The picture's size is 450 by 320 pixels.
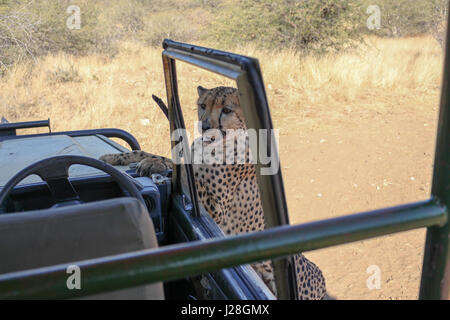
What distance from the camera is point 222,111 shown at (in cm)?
206

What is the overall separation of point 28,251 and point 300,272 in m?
1.20

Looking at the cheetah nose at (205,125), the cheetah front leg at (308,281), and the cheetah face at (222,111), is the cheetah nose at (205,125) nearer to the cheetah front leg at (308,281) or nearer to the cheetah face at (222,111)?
the cheetah face at (222,111)

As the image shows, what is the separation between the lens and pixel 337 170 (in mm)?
5422

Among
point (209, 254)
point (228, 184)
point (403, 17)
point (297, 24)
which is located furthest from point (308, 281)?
→ point (403, 17)

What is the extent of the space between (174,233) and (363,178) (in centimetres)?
364

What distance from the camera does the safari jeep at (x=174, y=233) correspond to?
0.57 metres

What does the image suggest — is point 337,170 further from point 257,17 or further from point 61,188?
point 257,17

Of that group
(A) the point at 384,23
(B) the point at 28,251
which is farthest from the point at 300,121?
(A) the point at 384,23

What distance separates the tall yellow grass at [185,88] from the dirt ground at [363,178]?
0.46 metres

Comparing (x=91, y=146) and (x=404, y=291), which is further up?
(x=91, y=146)

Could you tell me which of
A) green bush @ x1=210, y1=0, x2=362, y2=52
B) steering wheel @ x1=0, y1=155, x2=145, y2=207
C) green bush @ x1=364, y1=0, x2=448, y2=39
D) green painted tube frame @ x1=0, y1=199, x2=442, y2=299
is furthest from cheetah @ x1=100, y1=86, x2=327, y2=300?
green bush @ x1=364, y1=0, x2=448, y2=39

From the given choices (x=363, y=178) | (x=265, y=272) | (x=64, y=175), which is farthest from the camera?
(x=363, y=178)

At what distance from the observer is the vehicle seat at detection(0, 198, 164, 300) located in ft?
3.14

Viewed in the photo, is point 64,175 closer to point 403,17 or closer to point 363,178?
point 363,178
